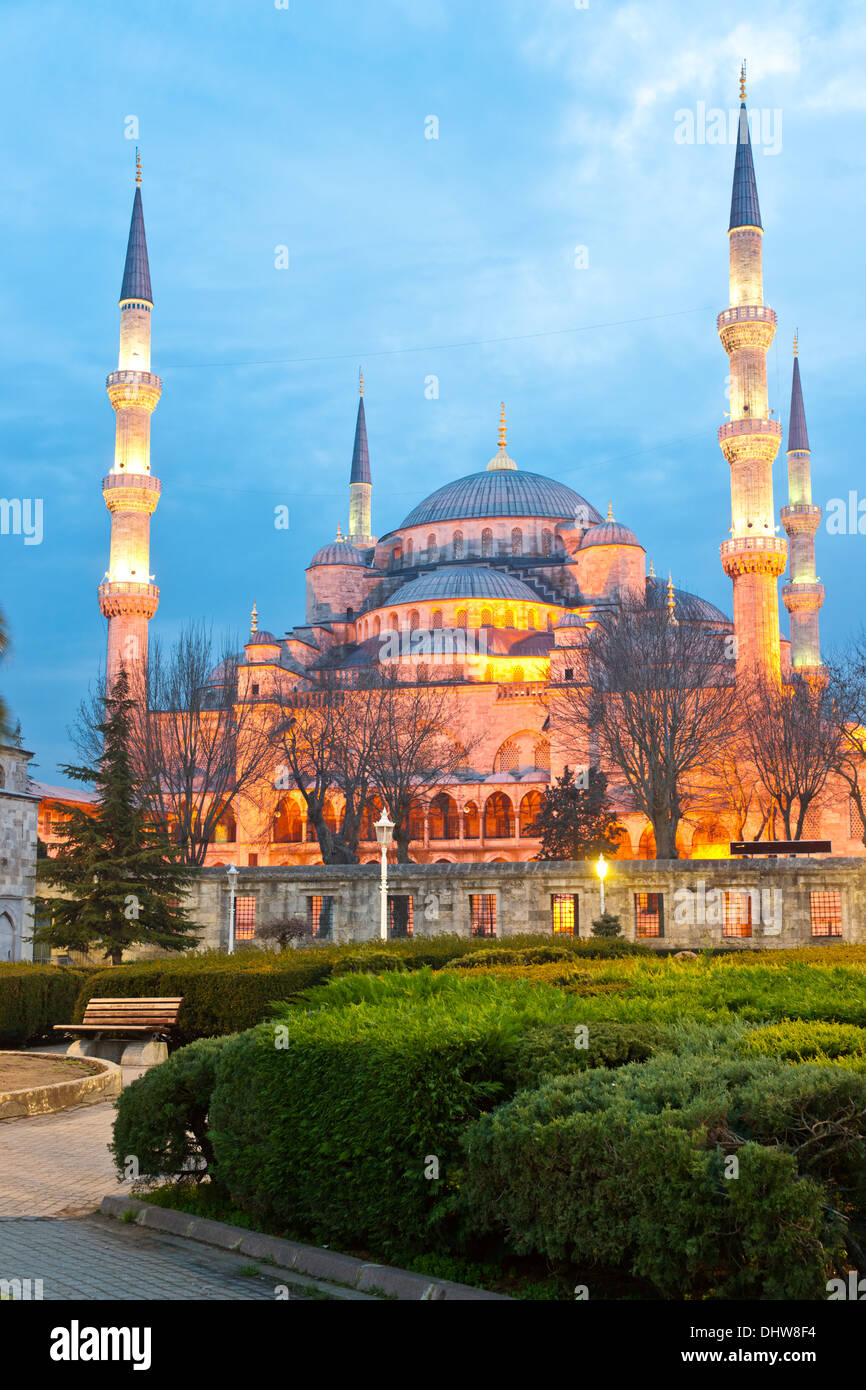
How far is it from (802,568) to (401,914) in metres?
38.0

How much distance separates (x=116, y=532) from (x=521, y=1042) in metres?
47.6

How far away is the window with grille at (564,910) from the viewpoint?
27.7 m

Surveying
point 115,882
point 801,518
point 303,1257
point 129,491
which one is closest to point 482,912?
point 115,882

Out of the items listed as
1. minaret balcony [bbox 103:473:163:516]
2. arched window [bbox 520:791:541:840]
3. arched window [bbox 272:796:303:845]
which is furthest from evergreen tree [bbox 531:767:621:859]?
minaret balcony [bbox 103:473:163:516]

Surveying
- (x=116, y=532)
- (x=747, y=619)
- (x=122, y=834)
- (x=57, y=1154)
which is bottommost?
(x=57, y=1154)

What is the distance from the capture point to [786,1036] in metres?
6.77

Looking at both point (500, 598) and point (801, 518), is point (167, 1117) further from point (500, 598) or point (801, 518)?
point (801, 518)

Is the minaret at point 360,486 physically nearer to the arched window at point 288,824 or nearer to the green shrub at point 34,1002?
the arched window at point 288,824

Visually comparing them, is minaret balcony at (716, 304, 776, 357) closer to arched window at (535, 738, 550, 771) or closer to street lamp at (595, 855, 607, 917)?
arched window at (535, 738, 550, 771)

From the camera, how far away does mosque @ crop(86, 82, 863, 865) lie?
155 feet

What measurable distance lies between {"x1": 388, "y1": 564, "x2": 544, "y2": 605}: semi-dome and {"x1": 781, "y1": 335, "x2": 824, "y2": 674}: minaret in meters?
11.7

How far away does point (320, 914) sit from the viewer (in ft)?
96.2
